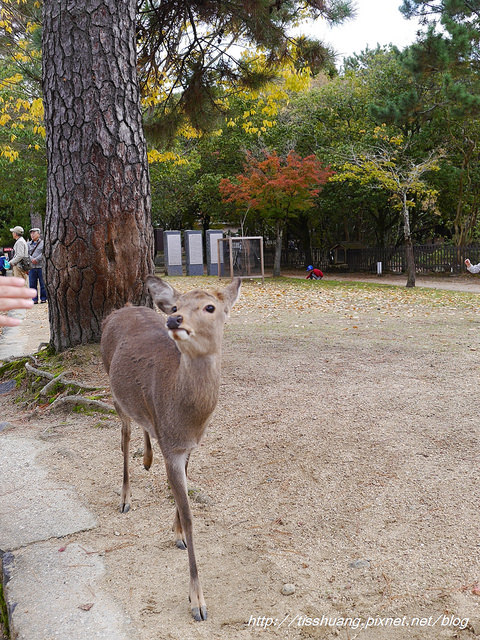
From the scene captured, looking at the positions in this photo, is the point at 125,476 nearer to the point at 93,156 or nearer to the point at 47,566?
the point at 47,566

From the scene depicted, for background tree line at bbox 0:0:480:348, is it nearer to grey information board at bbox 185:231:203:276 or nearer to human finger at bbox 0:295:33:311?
grey information board at bbox 185:231:203:276

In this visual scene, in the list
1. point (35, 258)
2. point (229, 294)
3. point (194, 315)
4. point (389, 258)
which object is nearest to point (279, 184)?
point (389, 258)

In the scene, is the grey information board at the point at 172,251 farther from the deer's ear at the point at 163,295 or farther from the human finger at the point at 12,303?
the human finger at the point at 12,303

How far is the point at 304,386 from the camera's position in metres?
5.34

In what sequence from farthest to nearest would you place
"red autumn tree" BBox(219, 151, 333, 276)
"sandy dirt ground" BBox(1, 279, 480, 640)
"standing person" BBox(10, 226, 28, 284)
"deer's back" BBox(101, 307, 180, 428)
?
"red autumn tree" BBox(219, 151, 333, 276), "standing person" BBox(10, 226, 28, 284), "deer's back" BBox(101, 307, 180, 428), "sandy dirt ground" BBox(1, 279, 480, 640)

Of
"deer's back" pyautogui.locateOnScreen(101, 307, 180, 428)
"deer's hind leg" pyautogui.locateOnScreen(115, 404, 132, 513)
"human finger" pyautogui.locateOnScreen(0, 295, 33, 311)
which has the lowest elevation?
"deer's hind leg" pyautogui.locateOnScreen(115, 404, 132, 513)

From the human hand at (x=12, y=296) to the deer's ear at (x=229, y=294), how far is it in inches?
30.6

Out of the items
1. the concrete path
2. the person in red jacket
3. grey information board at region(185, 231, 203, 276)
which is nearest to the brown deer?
the concrete path

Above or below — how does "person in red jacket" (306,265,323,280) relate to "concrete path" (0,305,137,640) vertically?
above

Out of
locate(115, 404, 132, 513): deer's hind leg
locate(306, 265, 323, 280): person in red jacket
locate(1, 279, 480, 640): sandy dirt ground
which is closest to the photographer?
locate(1, 279, 480, 640): sandy dirt ground

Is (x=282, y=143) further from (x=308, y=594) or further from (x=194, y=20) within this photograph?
(x=308, y=594)

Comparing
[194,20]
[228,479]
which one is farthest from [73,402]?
[194,20]

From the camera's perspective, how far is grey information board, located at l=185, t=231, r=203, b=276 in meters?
24.1

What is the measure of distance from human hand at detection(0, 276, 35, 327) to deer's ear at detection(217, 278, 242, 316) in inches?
30.6
